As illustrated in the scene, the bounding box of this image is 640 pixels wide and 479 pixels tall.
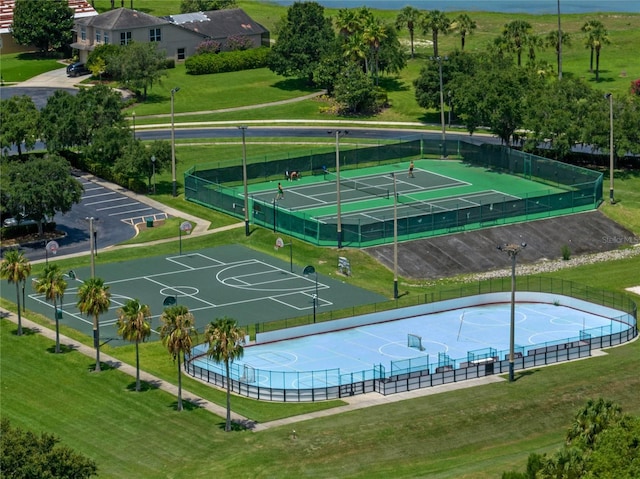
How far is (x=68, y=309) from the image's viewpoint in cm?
11612

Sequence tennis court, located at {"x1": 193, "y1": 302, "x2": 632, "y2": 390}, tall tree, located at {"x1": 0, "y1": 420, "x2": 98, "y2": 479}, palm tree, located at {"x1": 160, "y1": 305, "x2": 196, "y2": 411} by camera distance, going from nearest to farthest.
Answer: tall tree, located at {"x1": 0, "y1": 420, "x2": 98, "y2": 479} → palm tree, located at {"x1": 160, "y1": 305, "x2": 196, "y2": 411} → tennis court, located at {"x1": 193, "y1": 302, "x2": 632, "y2": 390}

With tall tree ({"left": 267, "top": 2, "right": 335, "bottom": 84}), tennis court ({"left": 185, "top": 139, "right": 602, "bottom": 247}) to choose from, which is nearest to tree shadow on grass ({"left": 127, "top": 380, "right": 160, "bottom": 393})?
tennis court ({"left": 185, "top": 139, "right": 602, "bottom": 247})

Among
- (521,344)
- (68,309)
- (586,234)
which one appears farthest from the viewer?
(586,234)

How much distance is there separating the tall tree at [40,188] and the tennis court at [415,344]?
3303cm

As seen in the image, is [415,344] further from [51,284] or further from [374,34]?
[374,34]

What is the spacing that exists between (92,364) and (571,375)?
3283 cm

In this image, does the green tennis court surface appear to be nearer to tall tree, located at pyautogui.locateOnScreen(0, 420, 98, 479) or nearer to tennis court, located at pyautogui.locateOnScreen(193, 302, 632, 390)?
tennis court, located at pyautogui.locateOnScreen(193, 302, 632, 390)

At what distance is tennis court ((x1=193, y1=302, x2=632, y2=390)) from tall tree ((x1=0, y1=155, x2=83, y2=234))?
3303 centimetres

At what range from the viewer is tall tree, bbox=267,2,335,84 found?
196500mm

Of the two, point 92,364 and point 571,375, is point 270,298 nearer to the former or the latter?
point 92,364

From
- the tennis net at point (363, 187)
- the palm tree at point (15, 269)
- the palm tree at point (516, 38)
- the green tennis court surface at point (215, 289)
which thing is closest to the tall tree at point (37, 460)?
the palm tree at point (15, 269)

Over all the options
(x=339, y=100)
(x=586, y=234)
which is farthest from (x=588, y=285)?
(x=339, y=100)

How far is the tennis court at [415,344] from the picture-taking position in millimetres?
101438

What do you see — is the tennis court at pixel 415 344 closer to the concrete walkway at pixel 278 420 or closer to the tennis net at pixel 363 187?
the concrete walkway at pixel 278 420
